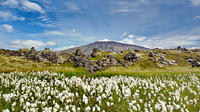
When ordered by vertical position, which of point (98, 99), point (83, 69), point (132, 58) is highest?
point (132, 58)

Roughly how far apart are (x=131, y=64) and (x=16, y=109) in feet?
257

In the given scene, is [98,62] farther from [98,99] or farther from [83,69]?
[98,99]

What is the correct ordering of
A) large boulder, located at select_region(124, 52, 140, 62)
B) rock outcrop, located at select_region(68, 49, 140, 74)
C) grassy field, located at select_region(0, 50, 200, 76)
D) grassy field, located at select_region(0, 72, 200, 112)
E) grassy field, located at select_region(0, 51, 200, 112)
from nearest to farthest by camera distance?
grassy field, located at select_region(0, 72, 200, 112) → grassy field, located at select_region(0, 51, 200, 112) → grassy field, located at select_region(0, 50, 200, 76) → rock outcrop, located at select_region(68, 49, 140, 74) → large boulder, located at select_region(124, 52, 140, 62)

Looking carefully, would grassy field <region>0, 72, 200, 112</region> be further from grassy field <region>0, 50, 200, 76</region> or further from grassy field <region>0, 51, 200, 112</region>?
grassy field <region>0, 50, 200, 76</region>

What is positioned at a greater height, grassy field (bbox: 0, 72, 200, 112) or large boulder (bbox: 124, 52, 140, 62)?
large boulder (bbox: 124, 52, 140, 62)

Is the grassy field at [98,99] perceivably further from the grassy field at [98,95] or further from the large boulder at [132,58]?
the large boulder at [132,58]

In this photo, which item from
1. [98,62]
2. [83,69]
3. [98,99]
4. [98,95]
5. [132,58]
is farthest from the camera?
[132,58]

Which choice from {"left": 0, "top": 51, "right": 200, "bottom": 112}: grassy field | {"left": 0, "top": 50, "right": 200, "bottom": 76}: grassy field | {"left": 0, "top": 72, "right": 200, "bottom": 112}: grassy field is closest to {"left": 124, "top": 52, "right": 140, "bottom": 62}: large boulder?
{"left": 0, "top": 50, "right": 200, "bottom": 76}: grassy field

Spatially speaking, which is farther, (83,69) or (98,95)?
(83,69)

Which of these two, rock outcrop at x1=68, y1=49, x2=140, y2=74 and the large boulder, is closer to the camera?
rock outcrop at x1=68, y1=49, x2=140, y2=74

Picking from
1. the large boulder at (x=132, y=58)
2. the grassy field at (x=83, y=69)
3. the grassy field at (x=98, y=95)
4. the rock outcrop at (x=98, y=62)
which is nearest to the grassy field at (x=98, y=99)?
the grassy field at (x=98, y=95)

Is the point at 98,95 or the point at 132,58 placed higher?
the point at 132,58

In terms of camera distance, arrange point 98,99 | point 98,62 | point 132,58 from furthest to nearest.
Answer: point 132,58, point 98,62, point 98,99

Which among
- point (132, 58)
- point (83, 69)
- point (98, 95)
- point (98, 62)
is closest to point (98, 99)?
point (98, 95)
